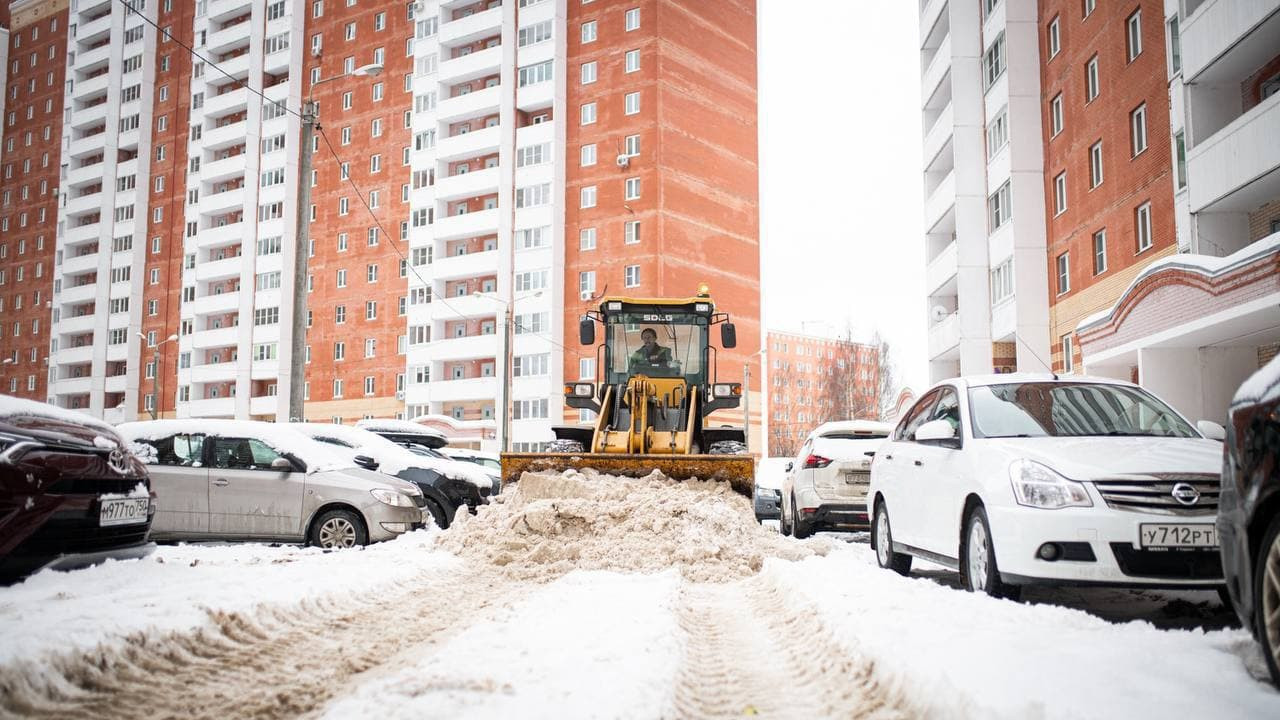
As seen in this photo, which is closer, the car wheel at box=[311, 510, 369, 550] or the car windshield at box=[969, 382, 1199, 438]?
the car windshield at box=[969, 382, 1199, 438]

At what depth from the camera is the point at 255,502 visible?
39.4 feet

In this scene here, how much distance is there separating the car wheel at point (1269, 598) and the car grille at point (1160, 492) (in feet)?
7.17

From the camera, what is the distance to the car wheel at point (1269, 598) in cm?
389

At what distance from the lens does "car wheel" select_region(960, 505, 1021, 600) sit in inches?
265

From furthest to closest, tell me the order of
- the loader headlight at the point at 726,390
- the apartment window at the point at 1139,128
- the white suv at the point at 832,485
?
the apartment window at the point at 1139,128, the loader headlight at the point at 726,390, the white suv at the point at 832,485

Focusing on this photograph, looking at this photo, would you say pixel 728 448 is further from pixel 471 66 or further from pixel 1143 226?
pixel 471 66

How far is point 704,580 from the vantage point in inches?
354

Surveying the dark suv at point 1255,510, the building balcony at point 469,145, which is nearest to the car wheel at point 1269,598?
the dark suv at point 1255,510

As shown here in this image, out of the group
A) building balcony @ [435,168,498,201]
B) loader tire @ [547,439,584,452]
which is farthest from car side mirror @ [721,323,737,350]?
building balcony @ [435,168,498,201]

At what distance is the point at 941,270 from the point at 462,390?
110ft

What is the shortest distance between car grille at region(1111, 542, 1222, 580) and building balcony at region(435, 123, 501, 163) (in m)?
58.9

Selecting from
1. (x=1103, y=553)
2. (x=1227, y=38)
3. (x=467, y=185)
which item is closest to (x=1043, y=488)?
(x=1103, y=553)

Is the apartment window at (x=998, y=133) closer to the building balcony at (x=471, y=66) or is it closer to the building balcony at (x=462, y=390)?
the building balcony at (x=462, y=390)

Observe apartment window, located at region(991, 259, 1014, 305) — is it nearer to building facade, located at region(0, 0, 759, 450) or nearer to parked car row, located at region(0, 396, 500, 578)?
parked car row, located at region(0, 396, 500, 578)
